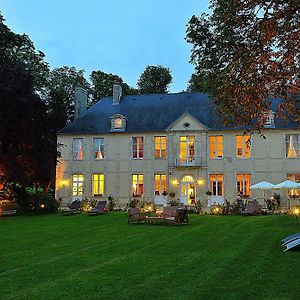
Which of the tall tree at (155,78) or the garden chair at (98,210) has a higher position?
the tall tree at (155,78)

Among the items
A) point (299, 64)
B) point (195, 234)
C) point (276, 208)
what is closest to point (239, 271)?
point (299, 64)

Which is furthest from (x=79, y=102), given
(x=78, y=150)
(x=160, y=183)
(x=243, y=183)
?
(x=243, y=183)

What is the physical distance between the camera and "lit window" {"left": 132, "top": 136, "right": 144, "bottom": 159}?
3119cm

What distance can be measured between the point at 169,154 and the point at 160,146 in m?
0.92

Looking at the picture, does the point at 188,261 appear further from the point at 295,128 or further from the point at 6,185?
the point at 295,128

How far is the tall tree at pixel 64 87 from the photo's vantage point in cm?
4125

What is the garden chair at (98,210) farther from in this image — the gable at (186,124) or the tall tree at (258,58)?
the tall tree at (258,58)

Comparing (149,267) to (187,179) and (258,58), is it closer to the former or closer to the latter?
(258,58)

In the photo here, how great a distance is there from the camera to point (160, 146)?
30.9m

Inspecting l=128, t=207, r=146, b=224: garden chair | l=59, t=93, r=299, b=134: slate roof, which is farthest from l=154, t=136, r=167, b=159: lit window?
l=128, t=207, r=146, b=224: garden chair

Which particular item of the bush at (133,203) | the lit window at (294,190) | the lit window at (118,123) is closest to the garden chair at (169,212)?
the bush at (133,203)

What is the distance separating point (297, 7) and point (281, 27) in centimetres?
57

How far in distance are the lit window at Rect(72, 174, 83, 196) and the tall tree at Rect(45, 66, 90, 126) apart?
8545mm

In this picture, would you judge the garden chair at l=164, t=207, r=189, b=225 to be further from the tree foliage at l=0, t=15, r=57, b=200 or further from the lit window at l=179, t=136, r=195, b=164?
the lit window at l=179, t=136, r=195, b=164
